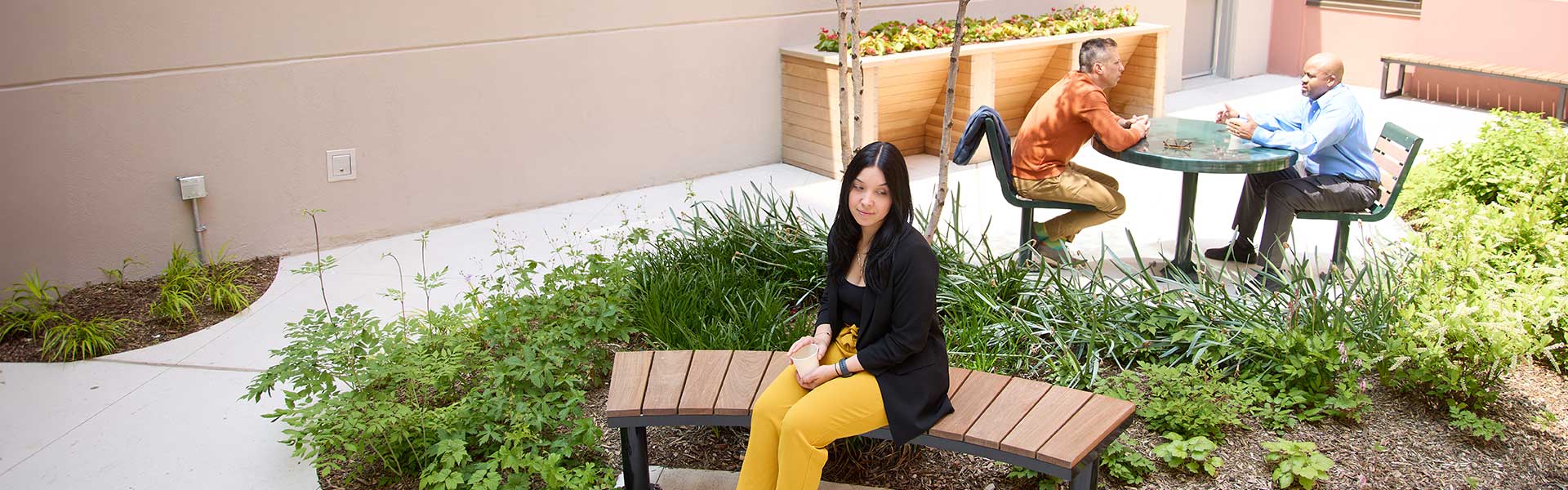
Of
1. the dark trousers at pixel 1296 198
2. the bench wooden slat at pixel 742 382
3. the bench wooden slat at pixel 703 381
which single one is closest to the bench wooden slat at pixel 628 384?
the bench wooden slat at pixel 703 381

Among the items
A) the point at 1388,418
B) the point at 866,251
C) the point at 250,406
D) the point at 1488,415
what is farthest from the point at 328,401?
the point at 1488,415

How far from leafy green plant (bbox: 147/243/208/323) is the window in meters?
9.65

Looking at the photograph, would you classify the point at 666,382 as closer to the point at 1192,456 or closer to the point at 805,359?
the point at 805,359

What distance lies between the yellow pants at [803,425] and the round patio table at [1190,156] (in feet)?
6.79

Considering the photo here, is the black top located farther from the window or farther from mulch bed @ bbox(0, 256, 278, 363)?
the window

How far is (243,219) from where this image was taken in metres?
6.16

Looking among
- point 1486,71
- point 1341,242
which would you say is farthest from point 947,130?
point 1486,71

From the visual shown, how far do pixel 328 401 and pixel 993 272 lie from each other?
8.39 feet

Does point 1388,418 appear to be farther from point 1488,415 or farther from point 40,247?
point 40,247

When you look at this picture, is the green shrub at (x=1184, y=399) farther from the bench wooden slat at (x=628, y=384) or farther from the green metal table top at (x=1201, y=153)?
the bench wooden slat at (x=628, y=384)

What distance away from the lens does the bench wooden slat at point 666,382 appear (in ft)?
11.2

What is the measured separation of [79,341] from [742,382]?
3160 millimetres

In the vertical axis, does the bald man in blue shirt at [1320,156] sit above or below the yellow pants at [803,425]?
above

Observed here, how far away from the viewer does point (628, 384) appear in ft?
11.8
